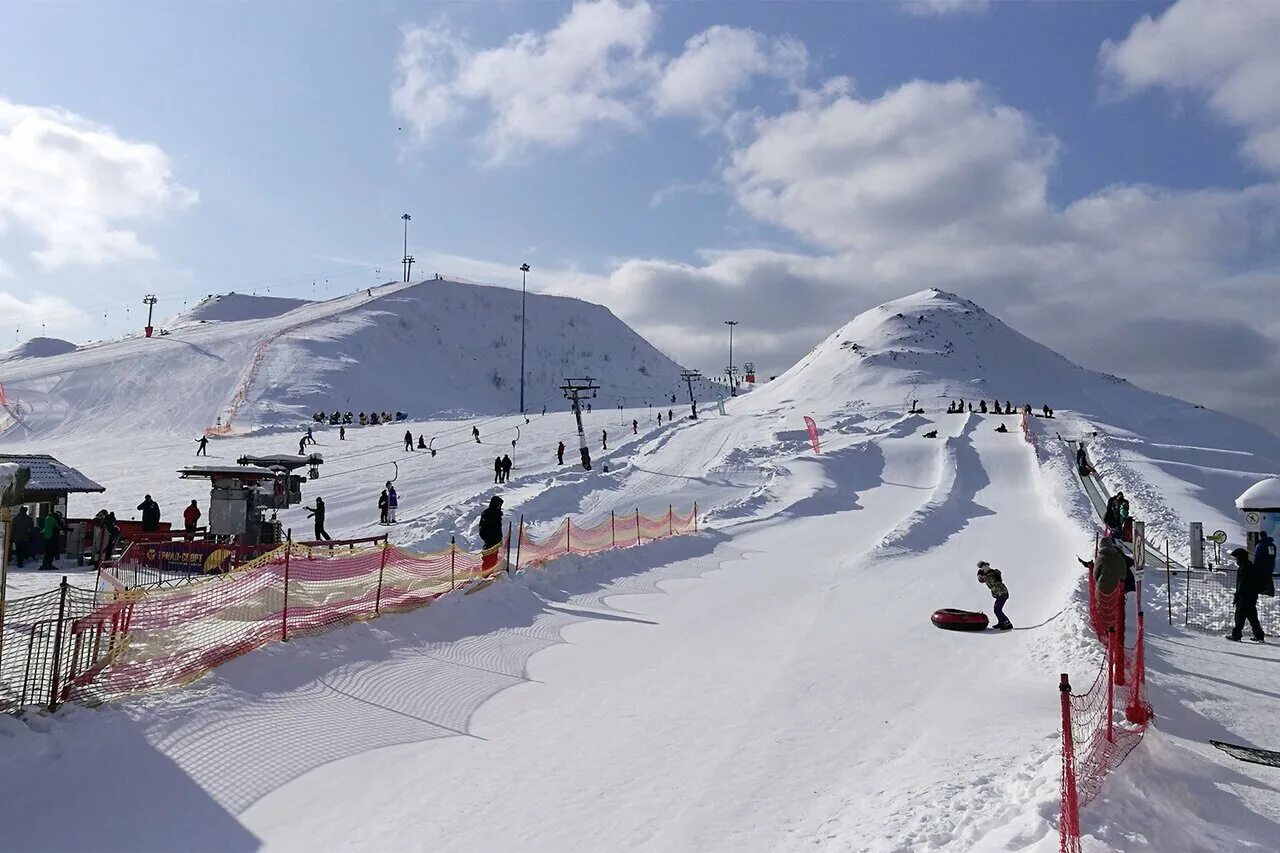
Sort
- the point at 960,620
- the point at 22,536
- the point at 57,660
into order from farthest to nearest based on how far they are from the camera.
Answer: the point at 22,536 → the point at 960,620 → the point at 57,660

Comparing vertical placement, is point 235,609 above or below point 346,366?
below

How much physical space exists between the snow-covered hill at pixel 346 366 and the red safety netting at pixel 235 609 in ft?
160

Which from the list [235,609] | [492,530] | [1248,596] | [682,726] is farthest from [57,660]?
[1248,596]

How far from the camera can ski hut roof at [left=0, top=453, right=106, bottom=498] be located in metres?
20.0

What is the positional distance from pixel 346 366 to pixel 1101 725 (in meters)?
96.2

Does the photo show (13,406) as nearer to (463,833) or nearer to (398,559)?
(398,559)

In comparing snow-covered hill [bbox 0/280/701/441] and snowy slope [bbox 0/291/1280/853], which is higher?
snow-covered hill [bbox 0/280/701/441]

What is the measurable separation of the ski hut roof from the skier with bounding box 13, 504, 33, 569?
20.5 inches

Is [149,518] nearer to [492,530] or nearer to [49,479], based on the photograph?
[49,479]

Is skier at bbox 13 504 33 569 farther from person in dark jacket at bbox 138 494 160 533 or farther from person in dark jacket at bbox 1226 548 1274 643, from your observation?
person in dark jacket at bbox 1226 548 1274 643

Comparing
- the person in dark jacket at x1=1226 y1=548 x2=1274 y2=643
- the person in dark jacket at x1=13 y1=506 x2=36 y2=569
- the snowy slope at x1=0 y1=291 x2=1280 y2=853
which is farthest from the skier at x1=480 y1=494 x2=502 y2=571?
the person in dark jacket at x1=1226 y1=548 x2=1274 y2=643

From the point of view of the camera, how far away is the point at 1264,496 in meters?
17.8

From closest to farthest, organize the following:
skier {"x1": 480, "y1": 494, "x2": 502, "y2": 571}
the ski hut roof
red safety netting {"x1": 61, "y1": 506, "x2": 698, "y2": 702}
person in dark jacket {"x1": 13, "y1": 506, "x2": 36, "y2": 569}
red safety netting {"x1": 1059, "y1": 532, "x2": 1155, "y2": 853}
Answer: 1. red safety netting {"x1": 1059, "y1": 532, "x2": 1155, "y2": 853}
2. red safety netting {"x1": 61, "y1": 506, "x2": 698, "y2": 702}
3. skier {"x1": 480, "y1": 494, "x2": 502, "y2": 571}
4. person in dark jacket {"x1": 13, "y1": 506, "x2": 36, "y2": 569}
5. the ski hut roof

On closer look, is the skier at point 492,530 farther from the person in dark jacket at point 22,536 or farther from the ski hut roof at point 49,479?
the person in dark jacket at point 22,536
